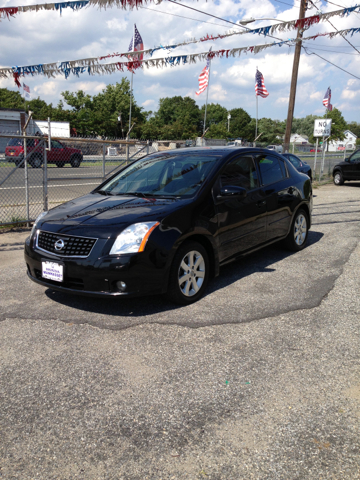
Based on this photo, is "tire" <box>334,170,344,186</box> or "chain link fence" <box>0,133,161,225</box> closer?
"chain link fence" <box>0,133,161,225</box>

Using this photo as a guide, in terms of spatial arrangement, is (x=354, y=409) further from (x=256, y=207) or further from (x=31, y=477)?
(x=256, y=207)

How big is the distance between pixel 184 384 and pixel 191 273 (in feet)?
→ 5.08

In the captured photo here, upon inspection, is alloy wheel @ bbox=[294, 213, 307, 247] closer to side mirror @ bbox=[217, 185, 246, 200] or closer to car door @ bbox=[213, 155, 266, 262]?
car door @ bbox=[213, 155, 266, 262]

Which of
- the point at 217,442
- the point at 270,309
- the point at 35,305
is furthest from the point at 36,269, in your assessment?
the point at 217,442

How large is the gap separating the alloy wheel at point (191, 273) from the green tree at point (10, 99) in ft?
211

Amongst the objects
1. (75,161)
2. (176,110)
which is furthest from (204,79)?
(176,110)

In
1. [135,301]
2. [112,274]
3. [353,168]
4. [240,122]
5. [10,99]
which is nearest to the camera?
[112,274]

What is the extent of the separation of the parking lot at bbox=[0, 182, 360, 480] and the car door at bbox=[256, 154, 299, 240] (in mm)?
1094

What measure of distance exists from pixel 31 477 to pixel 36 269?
2.44m

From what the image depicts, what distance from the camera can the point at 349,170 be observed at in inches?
735

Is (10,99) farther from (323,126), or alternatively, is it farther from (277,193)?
(277,193)

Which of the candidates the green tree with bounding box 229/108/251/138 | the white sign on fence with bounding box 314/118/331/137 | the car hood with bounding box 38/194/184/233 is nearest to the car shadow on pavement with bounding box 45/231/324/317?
the car hood with bounding box 38/194/184/233

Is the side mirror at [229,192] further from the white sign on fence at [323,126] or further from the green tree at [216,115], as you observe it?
the green tree at [216,115]

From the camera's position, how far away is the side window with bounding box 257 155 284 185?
5.67 metres
